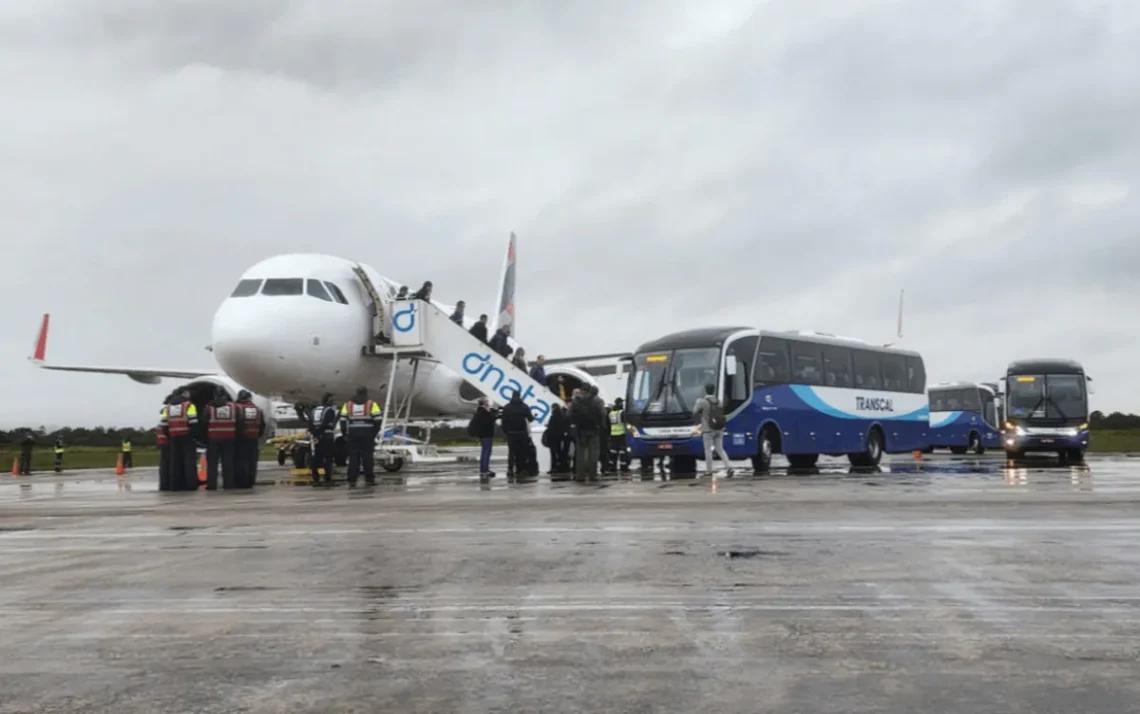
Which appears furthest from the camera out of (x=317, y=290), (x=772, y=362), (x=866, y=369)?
(x=866, y=369)

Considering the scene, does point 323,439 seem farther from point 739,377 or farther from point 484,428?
point 739,377

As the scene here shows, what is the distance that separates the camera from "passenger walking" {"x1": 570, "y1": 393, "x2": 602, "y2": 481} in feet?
69.4

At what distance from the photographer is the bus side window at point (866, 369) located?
30.9 metres

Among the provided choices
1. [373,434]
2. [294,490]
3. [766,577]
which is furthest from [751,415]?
[766,577]

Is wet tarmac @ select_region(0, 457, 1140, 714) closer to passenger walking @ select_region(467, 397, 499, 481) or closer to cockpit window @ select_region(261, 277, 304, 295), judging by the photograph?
passenger walking @ select_region(467, 397, 499, 481)

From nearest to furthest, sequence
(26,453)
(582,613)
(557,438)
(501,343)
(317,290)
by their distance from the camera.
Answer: (582,613), (317,290), (557,438), (501,343), (26,453)

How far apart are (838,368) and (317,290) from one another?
13506 mm

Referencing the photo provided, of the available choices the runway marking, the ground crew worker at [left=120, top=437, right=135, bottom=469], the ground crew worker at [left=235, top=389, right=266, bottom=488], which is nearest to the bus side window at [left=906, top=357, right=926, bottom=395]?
the ground crew worker at [left=235, top=389, right=266, bottom=488]

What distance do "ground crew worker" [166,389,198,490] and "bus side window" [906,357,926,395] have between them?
69.7 ft

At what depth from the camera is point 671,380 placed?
2583 centimetres

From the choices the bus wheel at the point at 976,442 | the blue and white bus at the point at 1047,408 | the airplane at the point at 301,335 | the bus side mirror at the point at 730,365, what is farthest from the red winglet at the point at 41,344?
the bus wheel at the point at 976,442

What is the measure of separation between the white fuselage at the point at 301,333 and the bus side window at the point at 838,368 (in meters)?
10.9

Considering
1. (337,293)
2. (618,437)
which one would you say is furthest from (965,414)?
(337,293)

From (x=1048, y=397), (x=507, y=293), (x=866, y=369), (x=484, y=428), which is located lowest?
(x=484, y=428)
